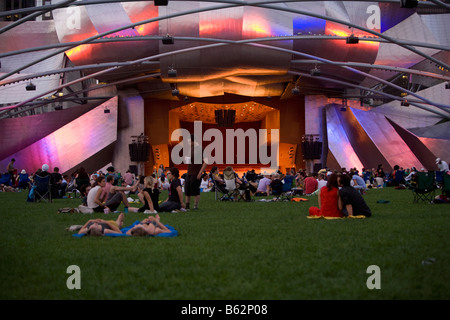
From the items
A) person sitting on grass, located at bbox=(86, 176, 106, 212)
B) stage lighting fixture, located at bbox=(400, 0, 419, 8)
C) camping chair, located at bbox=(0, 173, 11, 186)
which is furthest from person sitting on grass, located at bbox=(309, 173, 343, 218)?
camping chair, located at bbox=(0, 173, 11, 186)

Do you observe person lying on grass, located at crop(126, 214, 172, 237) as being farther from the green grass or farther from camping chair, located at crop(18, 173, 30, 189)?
camping chair, located at crop(18, 173, 30, 189)

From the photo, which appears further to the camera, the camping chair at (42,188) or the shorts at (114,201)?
the camping chair at (42,188)

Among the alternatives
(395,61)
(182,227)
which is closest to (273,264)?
(182,227)

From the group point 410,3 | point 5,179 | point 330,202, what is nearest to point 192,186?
point 330,202

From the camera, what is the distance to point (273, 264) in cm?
558

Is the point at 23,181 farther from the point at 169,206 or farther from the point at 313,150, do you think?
the point at 313,150

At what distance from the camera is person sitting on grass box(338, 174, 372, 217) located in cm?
1069

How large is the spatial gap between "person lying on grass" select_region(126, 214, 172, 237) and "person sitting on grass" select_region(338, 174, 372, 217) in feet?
13.5

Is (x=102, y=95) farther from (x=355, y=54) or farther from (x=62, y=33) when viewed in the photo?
(x=355, y=54)

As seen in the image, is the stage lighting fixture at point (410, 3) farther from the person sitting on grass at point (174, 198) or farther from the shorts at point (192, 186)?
the person sitting on grass at point (174, 198)

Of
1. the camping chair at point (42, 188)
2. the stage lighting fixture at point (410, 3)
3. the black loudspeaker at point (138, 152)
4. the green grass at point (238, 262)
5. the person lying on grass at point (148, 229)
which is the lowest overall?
the green grass at point (238, 262)

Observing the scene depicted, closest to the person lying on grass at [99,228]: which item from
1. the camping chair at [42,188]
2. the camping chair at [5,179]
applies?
the camping chair at [42,188]

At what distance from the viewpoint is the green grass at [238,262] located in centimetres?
443

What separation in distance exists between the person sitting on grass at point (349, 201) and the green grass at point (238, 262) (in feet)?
3.49
